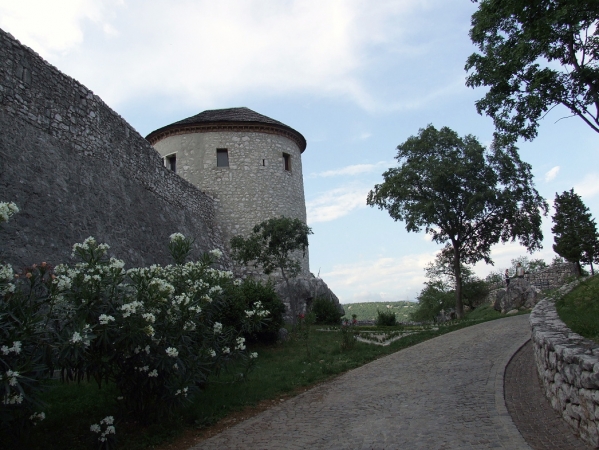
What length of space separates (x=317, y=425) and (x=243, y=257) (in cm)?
1066

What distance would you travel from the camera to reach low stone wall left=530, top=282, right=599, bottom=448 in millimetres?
4586

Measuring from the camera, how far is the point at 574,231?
30.5 m

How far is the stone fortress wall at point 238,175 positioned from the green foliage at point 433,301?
18202 mm

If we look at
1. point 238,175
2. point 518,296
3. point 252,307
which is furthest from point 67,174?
point 518,296

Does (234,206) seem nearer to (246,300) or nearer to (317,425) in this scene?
(246,300)

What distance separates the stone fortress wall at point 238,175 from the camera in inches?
839

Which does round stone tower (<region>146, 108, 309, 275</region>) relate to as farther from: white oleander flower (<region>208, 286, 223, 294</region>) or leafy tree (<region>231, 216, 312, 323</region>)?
white oleander flower (<region>208, 286, 223, 294</region>)

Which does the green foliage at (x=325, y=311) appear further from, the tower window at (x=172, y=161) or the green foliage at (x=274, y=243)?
the tower window at (x=172, y=161)

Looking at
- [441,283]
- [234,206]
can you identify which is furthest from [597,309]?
Answer: [441,283]

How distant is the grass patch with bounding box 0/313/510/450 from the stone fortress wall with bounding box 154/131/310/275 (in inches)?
414

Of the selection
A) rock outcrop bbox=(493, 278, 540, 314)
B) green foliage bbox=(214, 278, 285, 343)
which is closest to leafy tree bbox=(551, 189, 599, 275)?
rock outcrop bbox=(493, 278, 540, 314)

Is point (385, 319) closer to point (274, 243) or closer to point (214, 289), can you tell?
point (274, 243)

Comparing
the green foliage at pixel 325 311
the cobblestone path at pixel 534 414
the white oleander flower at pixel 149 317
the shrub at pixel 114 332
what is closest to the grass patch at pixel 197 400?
the shrub at pixel 114 332

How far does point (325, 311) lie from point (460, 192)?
9855 mm
